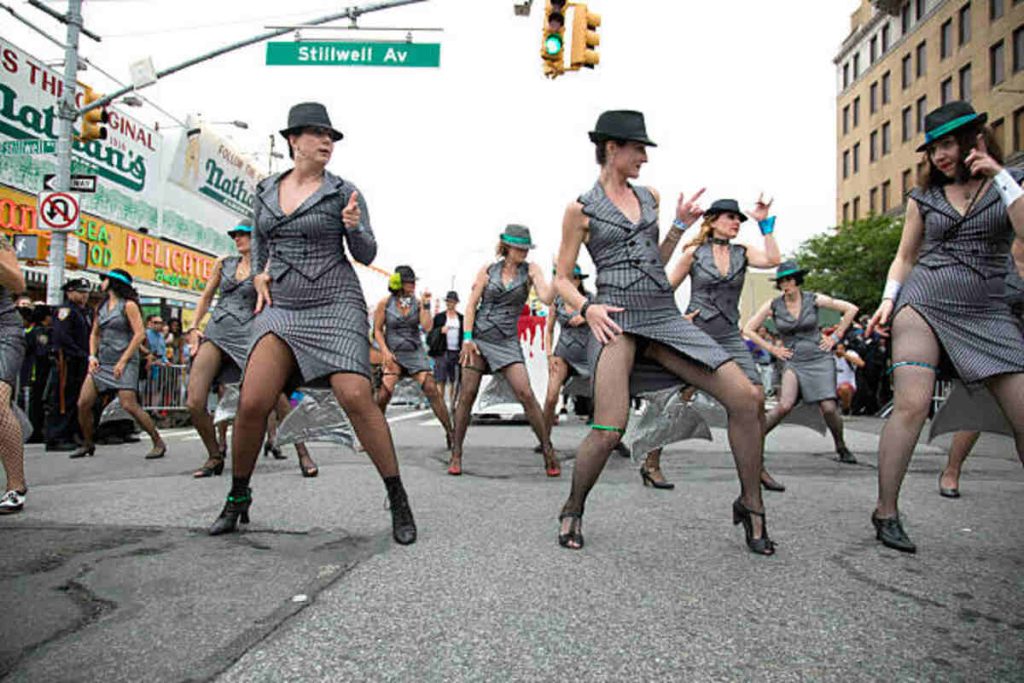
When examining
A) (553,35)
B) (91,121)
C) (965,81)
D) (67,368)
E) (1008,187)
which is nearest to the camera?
(1008,187)

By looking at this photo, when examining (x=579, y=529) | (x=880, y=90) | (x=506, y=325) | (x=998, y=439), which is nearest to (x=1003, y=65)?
(x=880, y=90)

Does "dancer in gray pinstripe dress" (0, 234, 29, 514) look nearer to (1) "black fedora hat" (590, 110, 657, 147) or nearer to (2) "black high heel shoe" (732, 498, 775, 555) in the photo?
(1) "black fedora hat" (590, 110, 657, 147)

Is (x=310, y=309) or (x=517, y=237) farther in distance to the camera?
(x=517, y=237)

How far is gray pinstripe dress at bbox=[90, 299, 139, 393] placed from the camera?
25.9 ft

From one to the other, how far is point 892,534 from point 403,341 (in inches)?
194

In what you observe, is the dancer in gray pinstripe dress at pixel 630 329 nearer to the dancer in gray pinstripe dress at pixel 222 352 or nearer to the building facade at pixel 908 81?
the dancer in gray pinstripe dress at pixel 222 352

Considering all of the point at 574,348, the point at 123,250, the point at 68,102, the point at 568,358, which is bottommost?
the point at 568,358

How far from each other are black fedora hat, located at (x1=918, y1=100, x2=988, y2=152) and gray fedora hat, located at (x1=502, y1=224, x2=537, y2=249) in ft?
10.8

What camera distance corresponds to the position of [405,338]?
7.83 metres

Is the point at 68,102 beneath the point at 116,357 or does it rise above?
above

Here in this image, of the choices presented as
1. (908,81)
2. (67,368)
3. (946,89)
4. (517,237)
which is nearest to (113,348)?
(67,368)

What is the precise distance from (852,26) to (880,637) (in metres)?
67.3

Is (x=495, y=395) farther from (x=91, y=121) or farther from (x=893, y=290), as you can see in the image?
(x=91, y=121)

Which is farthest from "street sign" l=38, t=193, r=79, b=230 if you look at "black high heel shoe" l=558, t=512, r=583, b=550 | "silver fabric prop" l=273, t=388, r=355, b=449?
"black high heel shoe" l=558, t=512, r=583, b=550
